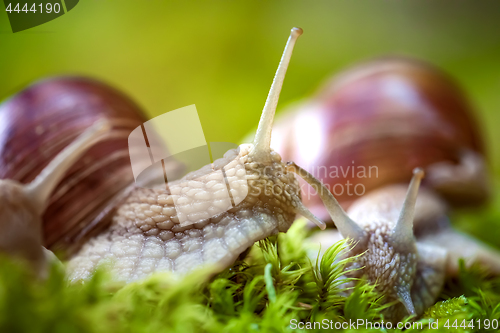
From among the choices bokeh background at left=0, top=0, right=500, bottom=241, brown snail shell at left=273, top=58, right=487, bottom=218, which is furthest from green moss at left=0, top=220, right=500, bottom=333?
brown snail shell at left=273, top=58, right=487, bottom=218

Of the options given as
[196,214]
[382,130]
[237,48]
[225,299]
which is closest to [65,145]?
[196,214]

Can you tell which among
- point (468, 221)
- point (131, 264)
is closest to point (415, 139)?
point (468, 221)

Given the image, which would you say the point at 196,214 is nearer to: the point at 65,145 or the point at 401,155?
the point at 65,145

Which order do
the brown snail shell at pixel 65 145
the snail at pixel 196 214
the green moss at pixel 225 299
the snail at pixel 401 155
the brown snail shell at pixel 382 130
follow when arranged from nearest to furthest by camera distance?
the green moss at pixel 225 299 < the snail at pixel 196 214 < the snail at pixel 401 155 < the brown snail shell at pixel 65 145 < the brown snail shell at pixel 382 130

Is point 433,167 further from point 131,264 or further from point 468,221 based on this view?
point 131,264

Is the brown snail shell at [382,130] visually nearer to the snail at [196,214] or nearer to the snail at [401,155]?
the snail at [401,155]

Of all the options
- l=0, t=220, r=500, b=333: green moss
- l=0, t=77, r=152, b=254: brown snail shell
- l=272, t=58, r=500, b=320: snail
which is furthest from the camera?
l=0, t=77, r=152, b=254: brown snail shell

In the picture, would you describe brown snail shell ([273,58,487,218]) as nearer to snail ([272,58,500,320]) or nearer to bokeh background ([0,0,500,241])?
snail ([272,58,500,320])

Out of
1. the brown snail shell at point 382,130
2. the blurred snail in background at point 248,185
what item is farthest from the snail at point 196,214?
the brown snail shell at point 382,130
